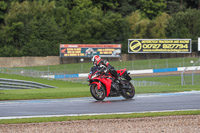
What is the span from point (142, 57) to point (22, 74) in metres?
32.0

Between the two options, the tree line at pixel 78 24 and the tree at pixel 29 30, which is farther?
the tree line at pixel 78 24

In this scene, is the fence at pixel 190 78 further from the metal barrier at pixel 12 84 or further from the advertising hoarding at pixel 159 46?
the advertising hoarding at pixel 159 46

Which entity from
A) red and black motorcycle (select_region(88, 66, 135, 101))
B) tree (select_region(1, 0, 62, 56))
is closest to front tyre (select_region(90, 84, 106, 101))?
red and black motorcycle (select_region(88, 66, 135, 101))

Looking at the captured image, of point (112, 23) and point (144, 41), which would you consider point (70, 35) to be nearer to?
point (112, 23)

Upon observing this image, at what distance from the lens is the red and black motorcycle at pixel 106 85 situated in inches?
608

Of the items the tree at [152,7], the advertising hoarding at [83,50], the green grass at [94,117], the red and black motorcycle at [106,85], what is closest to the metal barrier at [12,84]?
the red and black motorcycle at [106,85]

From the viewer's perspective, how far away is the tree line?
76.4m

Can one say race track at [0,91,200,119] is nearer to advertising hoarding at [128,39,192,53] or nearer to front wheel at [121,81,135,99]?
front wheel at [121,81,135,99]

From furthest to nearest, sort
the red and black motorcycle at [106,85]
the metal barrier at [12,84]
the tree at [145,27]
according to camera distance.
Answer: the tree at [145,27] < the metal barrier at [12,84] < the red and black motorcycle at [106,85]

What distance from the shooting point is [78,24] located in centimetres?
8275

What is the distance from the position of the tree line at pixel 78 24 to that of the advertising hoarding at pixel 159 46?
3114 mm

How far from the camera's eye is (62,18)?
3241 inches

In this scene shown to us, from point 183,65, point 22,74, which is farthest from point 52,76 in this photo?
point 183,65

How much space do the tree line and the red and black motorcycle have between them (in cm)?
5608
